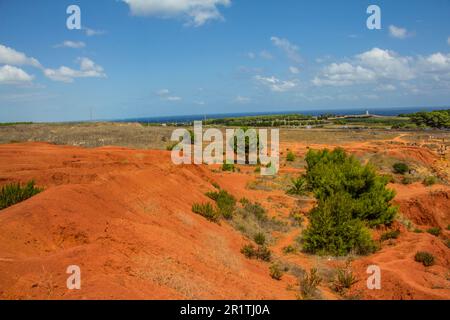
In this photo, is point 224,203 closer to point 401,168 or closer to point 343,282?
point 343,282

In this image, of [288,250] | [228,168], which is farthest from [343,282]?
[228,168]

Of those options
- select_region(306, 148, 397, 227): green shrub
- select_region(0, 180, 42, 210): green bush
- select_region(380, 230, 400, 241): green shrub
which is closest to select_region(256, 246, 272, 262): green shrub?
select_region(306, 148, 397, 227): green shrub

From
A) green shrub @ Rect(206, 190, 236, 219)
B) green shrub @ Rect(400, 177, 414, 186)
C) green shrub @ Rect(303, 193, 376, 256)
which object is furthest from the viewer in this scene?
green shrub @ Rect(400, 177, 414, 186)

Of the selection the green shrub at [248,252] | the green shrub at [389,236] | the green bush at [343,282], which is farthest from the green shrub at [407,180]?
the green shrub at [248,252]

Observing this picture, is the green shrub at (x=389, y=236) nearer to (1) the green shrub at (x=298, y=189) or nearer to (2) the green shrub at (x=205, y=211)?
(2) the green shrub at (x=205, y=211)

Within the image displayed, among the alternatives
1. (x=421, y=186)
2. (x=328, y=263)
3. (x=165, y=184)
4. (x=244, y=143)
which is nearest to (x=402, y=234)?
(x=328, y=263)

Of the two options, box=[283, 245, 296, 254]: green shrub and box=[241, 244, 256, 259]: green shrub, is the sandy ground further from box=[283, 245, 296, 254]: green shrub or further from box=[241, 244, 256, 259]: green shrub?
box=[241, 244, 256, 259]: green shrub
